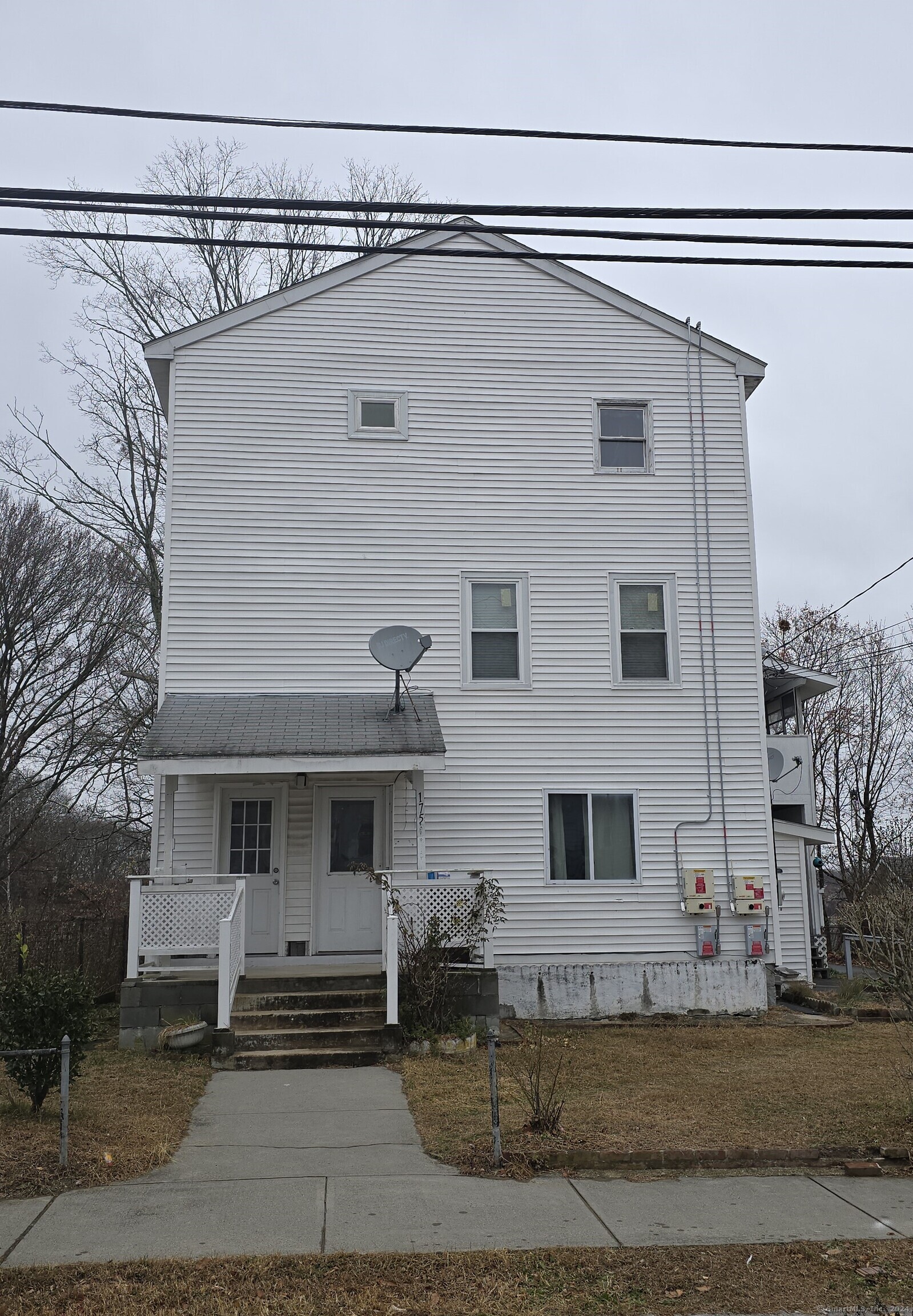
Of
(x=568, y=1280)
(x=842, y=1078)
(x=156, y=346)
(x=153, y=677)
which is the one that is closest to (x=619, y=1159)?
(x=568, y=1280)

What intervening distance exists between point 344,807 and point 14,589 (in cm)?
1160

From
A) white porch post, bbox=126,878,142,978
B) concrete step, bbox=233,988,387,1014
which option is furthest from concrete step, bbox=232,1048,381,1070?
white porch post, bbox=126,878,142,978

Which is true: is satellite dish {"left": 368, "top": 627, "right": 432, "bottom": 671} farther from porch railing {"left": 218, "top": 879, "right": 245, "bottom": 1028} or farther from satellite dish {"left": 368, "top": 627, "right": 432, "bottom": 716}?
porch railing {"left": 218, "top": 879, "right": 245, "bottom": 1028}

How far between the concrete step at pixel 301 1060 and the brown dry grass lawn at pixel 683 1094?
1.41 ft

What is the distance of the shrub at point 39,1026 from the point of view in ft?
27.3

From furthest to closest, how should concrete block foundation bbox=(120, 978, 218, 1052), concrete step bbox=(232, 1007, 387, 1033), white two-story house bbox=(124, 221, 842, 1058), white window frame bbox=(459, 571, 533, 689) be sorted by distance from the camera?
white window frame bbox=(459, 571, 533, 689) → white two-story house bbox=(124, 221, 842, 1058) → concrete block foundation bbox=(120, 978, 218, 1052) → concrete step bbox=(232, 1007, 387, 1033)

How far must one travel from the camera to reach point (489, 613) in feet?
47.1

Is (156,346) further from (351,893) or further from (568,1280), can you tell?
(568,1280)

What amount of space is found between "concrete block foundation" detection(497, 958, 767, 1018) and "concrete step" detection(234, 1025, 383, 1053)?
2530 millimetres

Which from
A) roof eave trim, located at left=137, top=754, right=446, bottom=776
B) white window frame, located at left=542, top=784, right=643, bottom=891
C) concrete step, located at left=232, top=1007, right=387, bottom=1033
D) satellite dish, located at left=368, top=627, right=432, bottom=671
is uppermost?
satellite dish, located at left=368, top=627, right=432, bottom=671

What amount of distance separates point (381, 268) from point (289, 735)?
6.72m

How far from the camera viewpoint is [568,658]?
562 inches

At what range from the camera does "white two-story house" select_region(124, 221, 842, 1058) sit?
13.5 m

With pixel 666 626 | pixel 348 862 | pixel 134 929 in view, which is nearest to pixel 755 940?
pixel 666 626
